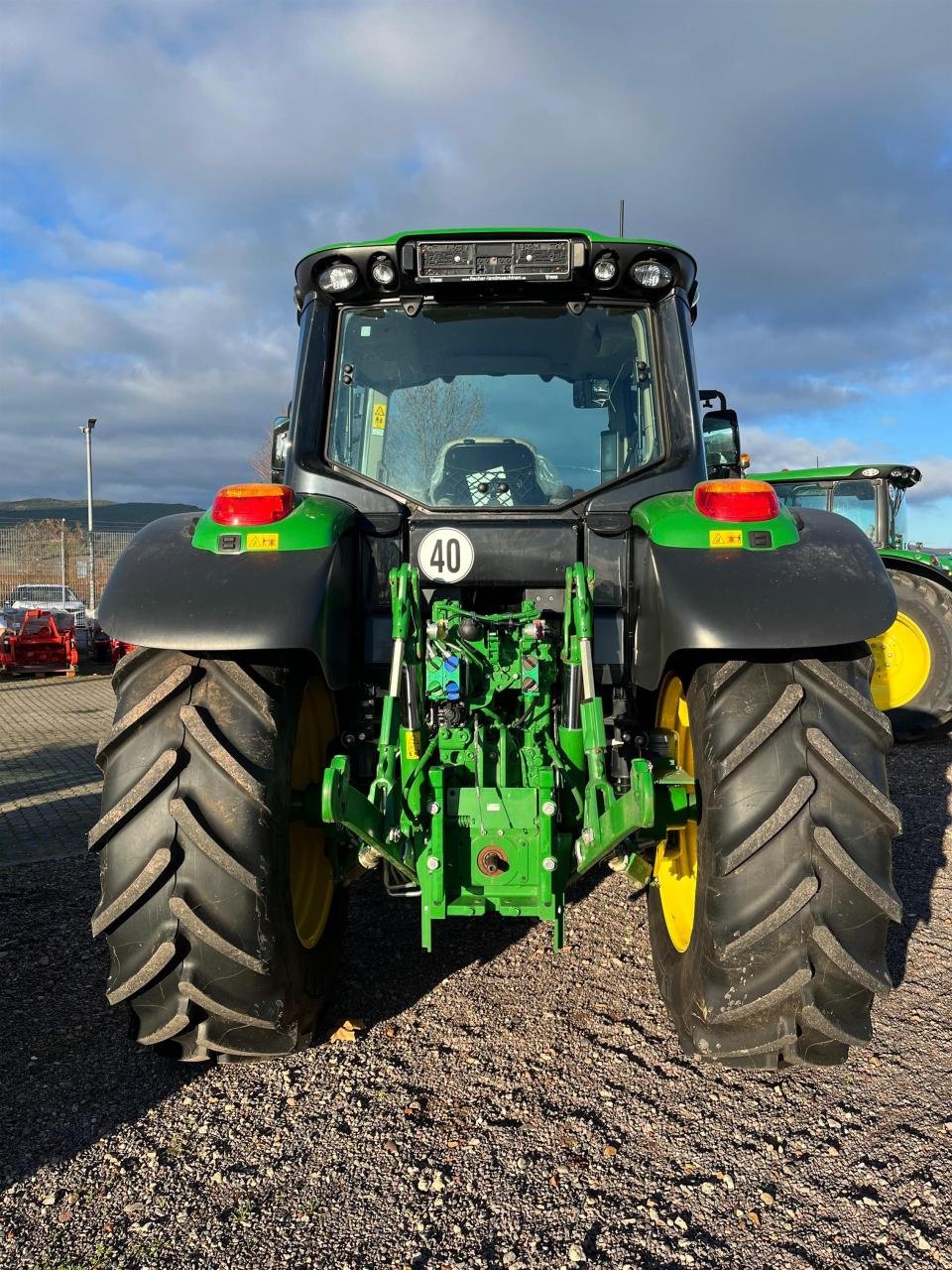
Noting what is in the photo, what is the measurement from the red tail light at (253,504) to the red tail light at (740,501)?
51.5 inches

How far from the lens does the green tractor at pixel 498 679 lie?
101 inches

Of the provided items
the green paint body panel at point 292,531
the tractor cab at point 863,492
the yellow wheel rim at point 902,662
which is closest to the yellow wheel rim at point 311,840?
the green paint body panel at point 292,531

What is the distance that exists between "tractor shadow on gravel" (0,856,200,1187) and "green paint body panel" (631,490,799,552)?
220 centimetres

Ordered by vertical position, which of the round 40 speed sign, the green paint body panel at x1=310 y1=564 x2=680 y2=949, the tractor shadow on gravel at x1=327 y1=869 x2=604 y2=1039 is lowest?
the tractor shadow on gravel at x1=327 y1=869 x2=604 y2=1039

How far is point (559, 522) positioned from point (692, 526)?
56 centimetres

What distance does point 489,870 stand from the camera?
2719 mm

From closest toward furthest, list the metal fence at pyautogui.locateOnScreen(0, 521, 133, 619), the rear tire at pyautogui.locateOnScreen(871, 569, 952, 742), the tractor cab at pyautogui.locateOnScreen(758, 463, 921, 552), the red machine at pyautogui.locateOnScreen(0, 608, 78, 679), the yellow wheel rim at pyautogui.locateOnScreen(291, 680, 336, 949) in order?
the yellow wheel rim at pyautogui.locateOnScreen(291, 680, 336, 949) → the rear tire at pyautogui.locateOnScreen(871, 569, 952, 742) → the tractor cab at pyautogui.locateOnScreen(758, 463, 921, 552) → the red machine at pyautogui.locateOnScreen(0, 608, 78, 679) → the metal fence at pyautogui.locateOnScreen(0, 521, 133, 619)

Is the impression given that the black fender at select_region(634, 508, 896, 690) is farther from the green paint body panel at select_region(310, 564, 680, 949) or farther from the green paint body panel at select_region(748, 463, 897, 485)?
the green paint body panel at select_region(748, 463, 897, 485)

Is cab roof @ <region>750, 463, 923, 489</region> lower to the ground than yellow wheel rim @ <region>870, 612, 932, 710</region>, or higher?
Result: higher

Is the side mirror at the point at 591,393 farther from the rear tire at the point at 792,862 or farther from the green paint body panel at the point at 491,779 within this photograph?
the rear tire at the point at 792,862

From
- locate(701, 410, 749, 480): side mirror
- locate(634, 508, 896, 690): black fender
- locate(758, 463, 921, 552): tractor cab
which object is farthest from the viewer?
locate(758, 463, 921, 552): tractor cab

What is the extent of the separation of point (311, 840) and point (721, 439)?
2207mm

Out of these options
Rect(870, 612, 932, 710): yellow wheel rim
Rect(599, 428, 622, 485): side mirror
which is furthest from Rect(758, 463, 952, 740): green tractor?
Rect(599, 428, 622, 485): side mirror

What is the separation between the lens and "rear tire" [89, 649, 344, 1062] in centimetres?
259
